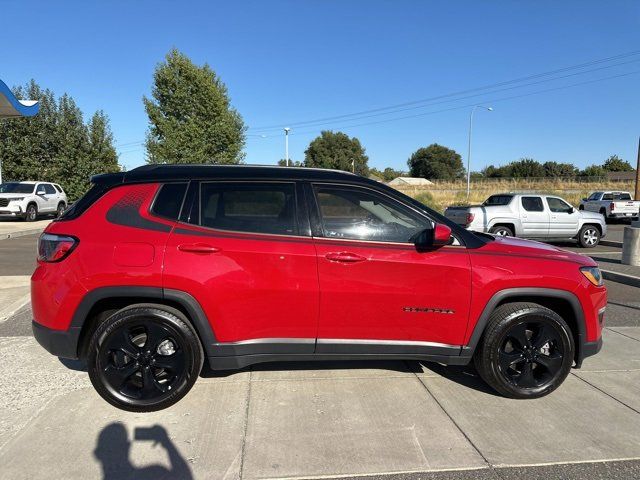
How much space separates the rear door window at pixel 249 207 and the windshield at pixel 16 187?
779 inches

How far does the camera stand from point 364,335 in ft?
11.0

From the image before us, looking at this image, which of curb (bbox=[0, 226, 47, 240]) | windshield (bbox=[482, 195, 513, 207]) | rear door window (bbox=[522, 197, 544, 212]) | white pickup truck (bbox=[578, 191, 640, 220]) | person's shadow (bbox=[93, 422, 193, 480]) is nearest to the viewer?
person's shadow (bbox=[93, 422, 193, 480])

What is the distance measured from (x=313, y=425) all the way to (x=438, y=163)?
359 feet

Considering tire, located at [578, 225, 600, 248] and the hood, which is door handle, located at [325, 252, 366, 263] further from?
tire, located at [578, 225, 600, 248]

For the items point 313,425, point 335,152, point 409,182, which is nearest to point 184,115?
point 313,425

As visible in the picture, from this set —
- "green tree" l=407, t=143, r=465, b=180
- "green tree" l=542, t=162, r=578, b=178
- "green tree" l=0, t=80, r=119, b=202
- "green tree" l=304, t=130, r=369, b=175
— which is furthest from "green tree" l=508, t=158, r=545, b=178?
"green tree" l=0, t=80, r=119, b=202

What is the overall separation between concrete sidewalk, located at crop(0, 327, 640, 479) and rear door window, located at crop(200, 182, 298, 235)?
1366mm

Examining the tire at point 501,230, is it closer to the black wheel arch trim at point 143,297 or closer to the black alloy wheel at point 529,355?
the black alloy wheel at point 529,355

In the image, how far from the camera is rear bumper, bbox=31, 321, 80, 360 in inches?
127

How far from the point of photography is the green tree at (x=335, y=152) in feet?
227

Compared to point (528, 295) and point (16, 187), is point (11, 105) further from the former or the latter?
point (528, 295)

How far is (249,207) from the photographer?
3.42 m

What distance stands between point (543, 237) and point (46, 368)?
13.0 metres

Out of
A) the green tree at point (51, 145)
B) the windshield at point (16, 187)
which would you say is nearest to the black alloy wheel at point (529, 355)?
the windshield at point (16, 187)
